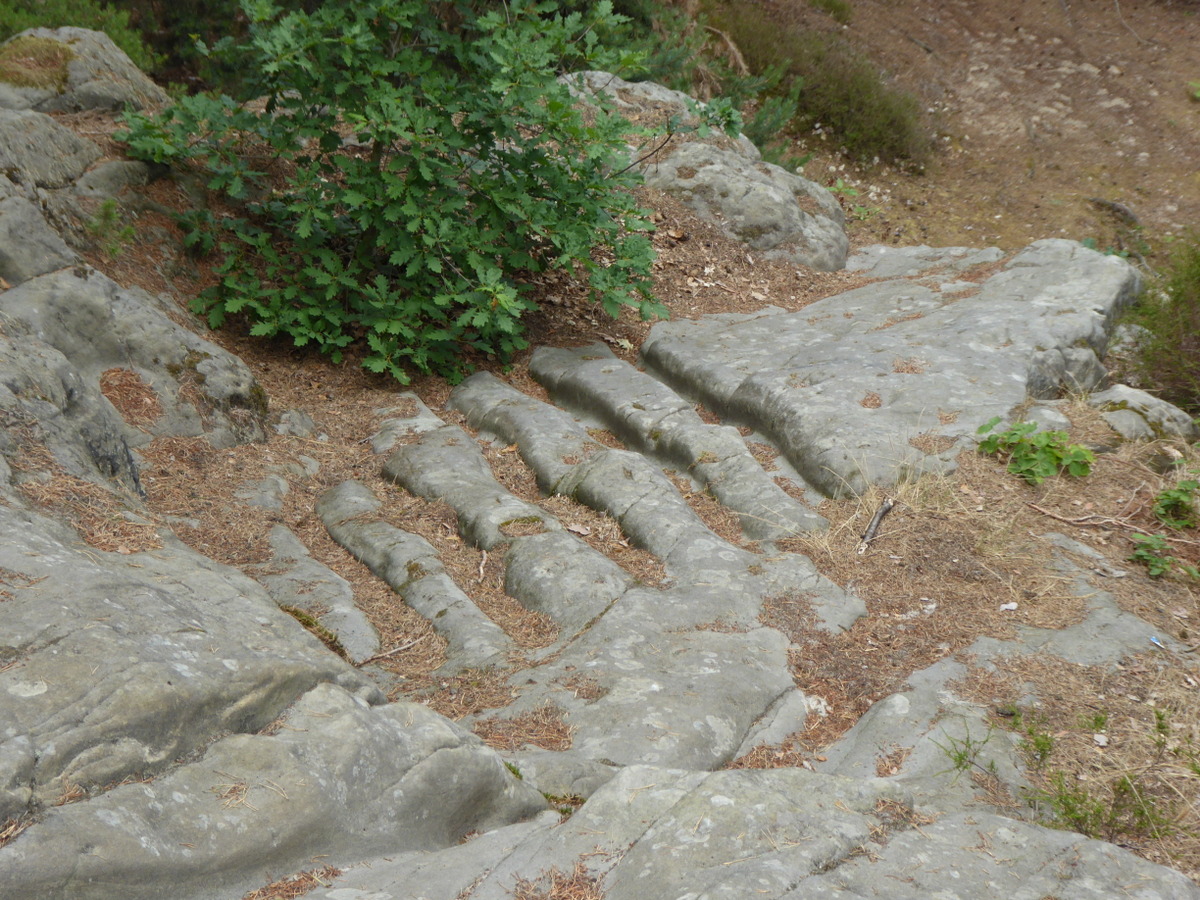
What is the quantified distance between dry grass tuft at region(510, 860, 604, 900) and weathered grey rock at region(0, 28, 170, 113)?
8803 mm

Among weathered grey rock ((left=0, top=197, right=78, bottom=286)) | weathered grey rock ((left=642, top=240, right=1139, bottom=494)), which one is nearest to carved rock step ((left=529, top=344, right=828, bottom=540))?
weathered grey rock ((left=642, top=240, right=1139, bottom=494))

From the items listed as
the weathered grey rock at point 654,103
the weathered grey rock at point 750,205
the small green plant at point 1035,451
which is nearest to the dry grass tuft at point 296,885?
the small green plant at point 1035,451

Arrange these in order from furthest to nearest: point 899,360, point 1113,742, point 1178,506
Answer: point 899,360 < point 1178,506 < point 1113,742

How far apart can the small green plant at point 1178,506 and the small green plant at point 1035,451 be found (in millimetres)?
540

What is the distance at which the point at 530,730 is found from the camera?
423cm

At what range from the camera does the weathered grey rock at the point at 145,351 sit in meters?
5.92

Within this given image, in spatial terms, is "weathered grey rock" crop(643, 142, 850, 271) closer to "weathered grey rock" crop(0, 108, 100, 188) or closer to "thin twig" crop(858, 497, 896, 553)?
"thin twig" crop(858, 497, 896, 553)

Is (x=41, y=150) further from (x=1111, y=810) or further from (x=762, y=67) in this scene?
(x=762, y=67)

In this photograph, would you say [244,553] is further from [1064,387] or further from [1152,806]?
[1064,387]

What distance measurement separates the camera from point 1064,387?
759cm

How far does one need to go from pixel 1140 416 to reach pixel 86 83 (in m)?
10.1

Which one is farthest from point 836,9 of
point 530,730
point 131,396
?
point 530,730

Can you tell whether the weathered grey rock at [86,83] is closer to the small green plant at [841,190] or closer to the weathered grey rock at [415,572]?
the weathered grey rock at [415,572]

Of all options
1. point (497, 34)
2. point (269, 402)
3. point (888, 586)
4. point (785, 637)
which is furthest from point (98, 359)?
point (888, 586)
